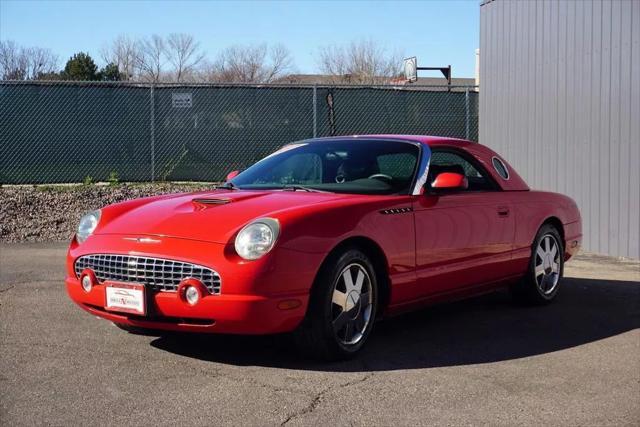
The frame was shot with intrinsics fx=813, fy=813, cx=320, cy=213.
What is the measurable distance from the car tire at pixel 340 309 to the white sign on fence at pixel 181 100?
929 cm

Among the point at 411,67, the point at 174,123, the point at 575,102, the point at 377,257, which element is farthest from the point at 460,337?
the point at 411,67

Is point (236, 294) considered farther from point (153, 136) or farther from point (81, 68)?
point (81, 68)

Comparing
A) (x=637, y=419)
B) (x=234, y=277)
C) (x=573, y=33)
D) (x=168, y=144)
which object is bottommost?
(x=637, y=419)

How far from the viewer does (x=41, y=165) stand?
13062mm

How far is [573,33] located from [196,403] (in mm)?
8344

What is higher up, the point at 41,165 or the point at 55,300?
the point at 41,165

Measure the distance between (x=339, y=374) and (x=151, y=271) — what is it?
4.03 feet

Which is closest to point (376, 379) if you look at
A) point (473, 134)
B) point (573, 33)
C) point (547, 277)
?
point (547, 277)

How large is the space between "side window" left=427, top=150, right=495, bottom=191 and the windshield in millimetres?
242

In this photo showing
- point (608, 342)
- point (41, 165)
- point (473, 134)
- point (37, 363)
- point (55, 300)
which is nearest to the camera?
point (37, 363)

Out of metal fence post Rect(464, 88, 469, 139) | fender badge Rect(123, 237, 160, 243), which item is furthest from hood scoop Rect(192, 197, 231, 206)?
metal fence post Rect(464, 88, 469, 139)

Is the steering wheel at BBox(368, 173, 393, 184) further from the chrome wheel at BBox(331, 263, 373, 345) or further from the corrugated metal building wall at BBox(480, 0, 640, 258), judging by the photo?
the corrugated metal building wall at BBox(480, 0, 640, 258)

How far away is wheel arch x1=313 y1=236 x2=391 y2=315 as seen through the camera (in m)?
4.90

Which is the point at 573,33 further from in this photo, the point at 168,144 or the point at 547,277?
the point at 168,144
